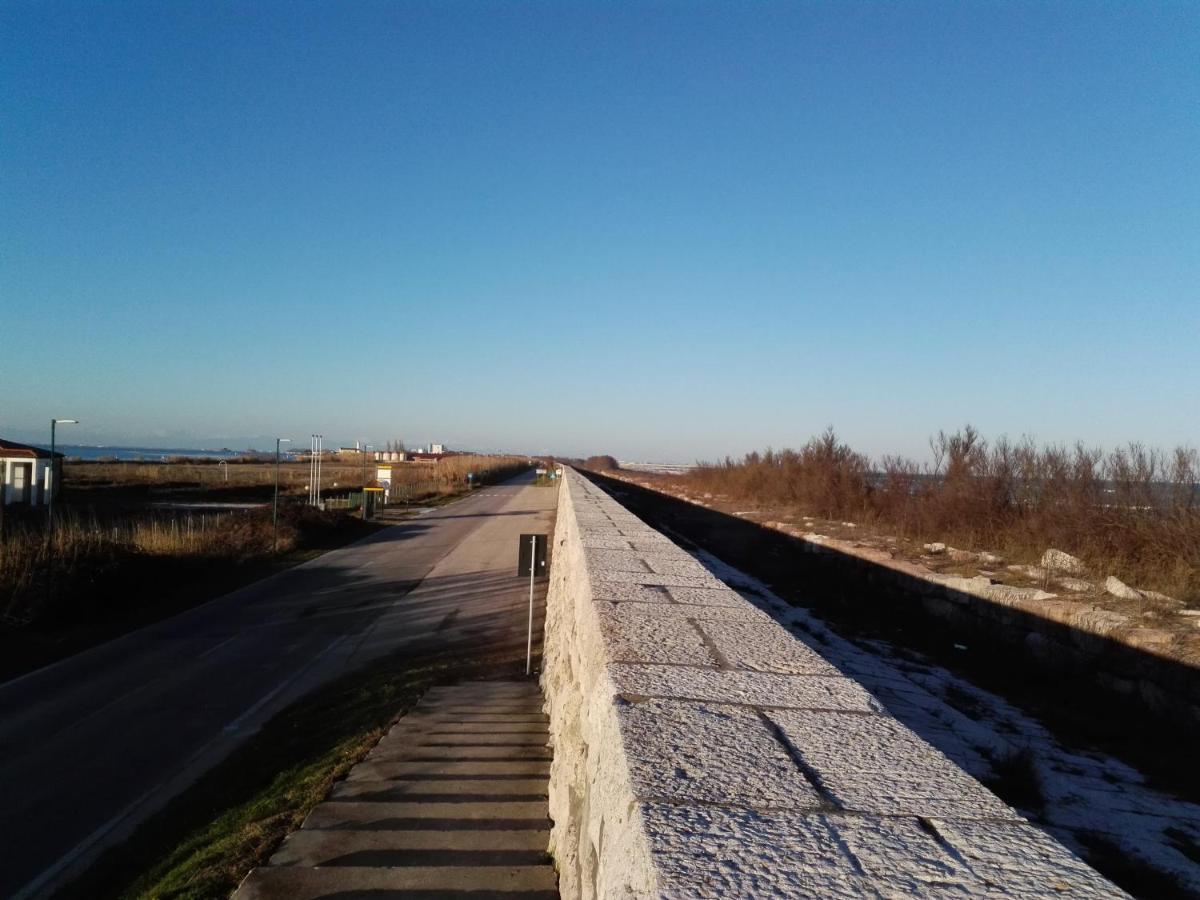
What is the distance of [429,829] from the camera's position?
465 cm

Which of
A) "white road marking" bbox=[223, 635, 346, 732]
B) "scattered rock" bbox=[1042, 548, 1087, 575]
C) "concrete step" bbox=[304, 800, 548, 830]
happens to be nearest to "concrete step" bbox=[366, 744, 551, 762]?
"concrete step" bbox=[304, 800, 548, 830]

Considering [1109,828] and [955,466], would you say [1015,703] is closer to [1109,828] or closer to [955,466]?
[1109,828]

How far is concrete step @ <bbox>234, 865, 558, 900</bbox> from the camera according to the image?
385cm

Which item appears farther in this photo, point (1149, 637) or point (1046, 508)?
point (1046, 508)

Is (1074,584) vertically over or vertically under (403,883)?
over

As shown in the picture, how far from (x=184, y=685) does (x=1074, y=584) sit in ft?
42.2

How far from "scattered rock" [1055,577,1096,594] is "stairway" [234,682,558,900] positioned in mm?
9410

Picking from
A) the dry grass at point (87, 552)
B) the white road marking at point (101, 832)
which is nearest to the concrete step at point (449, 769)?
the white road marking at point (101, 832)

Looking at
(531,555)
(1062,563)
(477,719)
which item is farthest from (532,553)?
(1062,563)

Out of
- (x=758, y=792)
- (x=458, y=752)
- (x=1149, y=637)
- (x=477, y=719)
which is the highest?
(x=758, y=792)

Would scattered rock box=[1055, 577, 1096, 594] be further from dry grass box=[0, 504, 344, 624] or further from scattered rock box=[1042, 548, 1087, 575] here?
dry grass box=[0, 504, 344, 624]

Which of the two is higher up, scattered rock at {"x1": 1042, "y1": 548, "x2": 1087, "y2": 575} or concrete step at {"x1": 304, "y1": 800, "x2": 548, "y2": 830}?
scattered rock at {"x1": 1042, "y1": 548, "x2": 1087, "y2": 575}

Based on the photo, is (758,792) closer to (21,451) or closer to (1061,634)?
(1061,634)

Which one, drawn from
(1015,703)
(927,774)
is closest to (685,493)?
(1015,703)
